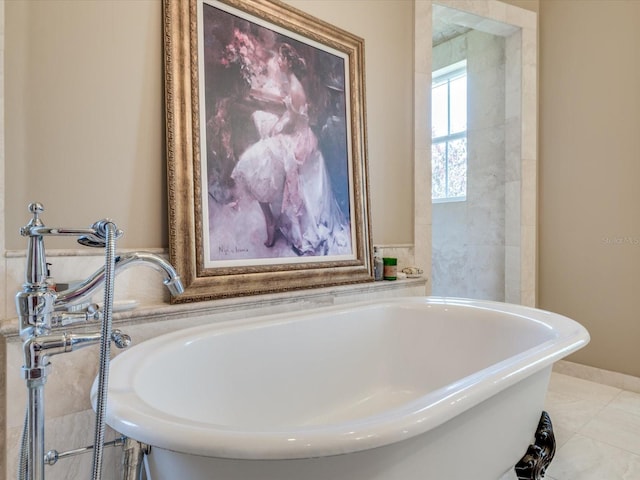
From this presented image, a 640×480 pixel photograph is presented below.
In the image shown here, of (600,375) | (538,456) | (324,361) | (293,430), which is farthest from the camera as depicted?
(600,375)

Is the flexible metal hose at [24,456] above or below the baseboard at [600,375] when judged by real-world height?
above

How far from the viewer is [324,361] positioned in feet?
5.14

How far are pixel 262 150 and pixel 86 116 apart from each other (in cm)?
68

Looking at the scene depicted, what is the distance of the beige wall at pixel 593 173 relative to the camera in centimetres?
230

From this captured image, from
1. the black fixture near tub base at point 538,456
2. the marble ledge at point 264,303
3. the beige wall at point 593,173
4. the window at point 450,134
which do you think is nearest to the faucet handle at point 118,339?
the marble ledge at point 264,303

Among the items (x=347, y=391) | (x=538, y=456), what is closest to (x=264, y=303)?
(x=347, y=391)

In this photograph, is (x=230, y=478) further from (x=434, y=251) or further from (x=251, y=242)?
(x=434, y=251)

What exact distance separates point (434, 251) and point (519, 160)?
1.17 meters

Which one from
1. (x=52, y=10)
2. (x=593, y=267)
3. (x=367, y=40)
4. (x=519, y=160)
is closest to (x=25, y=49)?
(x=52, y=10)

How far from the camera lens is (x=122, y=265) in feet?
2.55

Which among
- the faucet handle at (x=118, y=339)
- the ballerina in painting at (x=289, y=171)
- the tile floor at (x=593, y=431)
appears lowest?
the tile floor at (x=593, y=431)

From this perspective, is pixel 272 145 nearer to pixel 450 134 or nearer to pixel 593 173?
pixel 593 173
